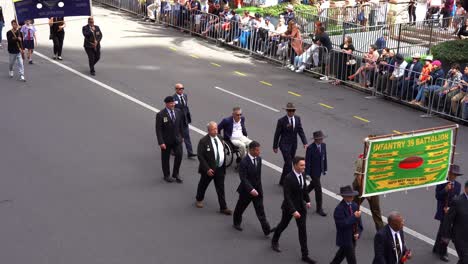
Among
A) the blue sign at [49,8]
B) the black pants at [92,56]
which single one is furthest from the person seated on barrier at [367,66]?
the blue sign at [49,8]

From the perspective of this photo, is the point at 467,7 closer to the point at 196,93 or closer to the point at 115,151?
the point at 196,93

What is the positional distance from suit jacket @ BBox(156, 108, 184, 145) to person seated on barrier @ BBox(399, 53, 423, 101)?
9.06 metres

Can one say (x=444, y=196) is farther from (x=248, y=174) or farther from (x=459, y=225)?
(x=248, y=174)

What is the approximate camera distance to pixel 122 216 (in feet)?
40.9

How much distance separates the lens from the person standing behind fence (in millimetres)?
23875

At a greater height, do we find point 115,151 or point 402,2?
point 402,2

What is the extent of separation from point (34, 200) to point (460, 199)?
7.16m

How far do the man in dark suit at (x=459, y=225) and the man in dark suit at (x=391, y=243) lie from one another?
1315 millimetres

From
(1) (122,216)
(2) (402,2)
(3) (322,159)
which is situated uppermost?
Answer: (2) (402,2)

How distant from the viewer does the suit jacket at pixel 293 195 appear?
1076 cm

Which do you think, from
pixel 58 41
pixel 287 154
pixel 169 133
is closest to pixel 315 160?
pixel 287 154

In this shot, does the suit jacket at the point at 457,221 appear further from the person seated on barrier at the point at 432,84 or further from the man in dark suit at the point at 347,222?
the person seated on barrier at the point at 432,84

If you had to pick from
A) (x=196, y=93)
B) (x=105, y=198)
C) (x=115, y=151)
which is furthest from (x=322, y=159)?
(x=196, y=93)

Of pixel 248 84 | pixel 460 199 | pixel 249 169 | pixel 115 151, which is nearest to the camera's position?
pixel 460 199
